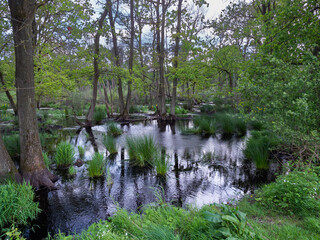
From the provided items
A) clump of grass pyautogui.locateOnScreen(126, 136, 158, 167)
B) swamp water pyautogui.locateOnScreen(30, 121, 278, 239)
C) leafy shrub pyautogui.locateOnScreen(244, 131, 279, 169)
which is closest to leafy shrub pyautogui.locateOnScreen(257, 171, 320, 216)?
swamp water pyautogui.locateOnScreen(30, 121, 278, 239)

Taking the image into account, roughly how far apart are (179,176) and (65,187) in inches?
120

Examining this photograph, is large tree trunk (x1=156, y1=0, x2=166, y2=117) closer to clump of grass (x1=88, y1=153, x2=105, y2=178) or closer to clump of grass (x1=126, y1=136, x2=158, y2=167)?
clump of grass (x1=126, y1=136, x2=158, y2=167)

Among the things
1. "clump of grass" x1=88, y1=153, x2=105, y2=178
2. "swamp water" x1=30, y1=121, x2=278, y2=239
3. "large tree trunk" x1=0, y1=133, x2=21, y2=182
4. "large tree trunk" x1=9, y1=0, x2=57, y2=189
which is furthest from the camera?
"clump of grass" x1=88, y1=153, x2=105, y2=178

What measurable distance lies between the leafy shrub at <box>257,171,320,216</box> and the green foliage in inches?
166

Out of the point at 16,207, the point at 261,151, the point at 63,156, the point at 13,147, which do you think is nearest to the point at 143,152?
the point at 63,156

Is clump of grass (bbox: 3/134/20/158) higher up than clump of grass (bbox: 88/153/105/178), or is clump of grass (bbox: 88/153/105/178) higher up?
clump of grass (bbox: 3/134/20/158)

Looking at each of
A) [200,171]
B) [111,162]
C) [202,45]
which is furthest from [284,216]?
[202,45]

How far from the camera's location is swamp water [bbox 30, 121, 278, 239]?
13.4ft

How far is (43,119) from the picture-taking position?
49.3ft

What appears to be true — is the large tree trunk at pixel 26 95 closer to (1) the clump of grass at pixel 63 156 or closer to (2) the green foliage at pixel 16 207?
(2) the green foliage at pixel 16 207

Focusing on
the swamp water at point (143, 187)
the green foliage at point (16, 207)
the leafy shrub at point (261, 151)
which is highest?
the leafy shrub at point (261, 151)

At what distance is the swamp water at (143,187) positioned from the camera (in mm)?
4074

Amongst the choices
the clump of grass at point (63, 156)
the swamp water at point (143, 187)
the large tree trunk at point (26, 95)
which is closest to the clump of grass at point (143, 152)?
the swamp water at point (143, 187)

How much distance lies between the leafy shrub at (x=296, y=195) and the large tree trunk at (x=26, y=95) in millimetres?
4873
